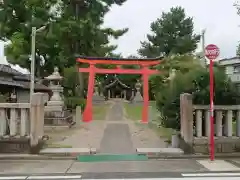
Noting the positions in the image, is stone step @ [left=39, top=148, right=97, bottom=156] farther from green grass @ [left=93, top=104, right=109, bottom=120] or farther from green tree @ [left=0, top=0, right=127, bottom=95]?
green tree @ [left=0, top=0, right=127, bottom=95]

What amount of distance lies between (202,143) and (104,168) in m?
3.61

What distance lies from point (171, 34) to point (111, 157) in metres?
48.9

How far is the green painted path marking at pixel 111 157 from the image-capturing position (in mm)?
10406

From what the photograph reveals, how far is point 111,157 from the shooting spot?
1073 centimetres

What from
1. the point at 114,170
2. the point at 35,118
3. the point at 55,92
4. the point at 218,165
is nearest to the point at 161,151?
the point at 218,165

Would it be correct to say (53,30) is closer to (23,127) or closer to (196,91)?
(23,127)

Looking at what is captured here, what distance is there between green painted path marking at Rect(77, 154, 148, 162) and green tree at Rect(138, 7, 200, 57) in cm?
4520

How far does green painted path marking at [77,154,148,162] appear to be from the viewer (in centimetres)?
1041

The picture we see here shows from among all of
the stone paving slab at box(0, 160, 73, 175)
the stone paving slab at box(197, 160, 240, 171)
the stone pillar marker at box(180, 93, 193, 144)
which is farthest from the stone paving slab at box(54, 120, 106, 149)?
the stone paving slab at box(197, 160, 240, 171)

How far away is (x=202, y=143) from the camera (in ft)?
35.9

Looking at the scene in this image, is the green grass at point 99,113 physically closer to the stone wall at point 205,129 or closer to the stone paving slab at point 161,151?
the stone paving slab at point 161,151

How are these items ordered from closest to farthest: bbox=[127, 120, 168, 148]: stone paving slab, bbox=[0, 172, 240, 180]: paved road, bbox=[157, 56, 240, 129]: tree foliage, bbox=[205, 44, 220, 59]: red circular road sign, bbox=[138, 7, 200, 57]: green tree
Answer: bbox=[0, 172, 240, 180]: paved road, bbox=[205, 44, 220, 59]: red circular road sign, bbox=[157, 56, 240, 129]: tree foliage, bbox=[127, 120, 168, 148]: stone paving slab, bbox=[138, 7, 200, 57]: green tree

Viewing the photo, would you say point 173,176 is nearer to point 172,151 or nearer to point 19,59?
point 172,151

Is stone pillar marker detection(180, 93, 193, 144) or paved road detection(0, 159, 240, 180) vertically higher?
stone pillar marker detection(180, 93, 193, 144)
